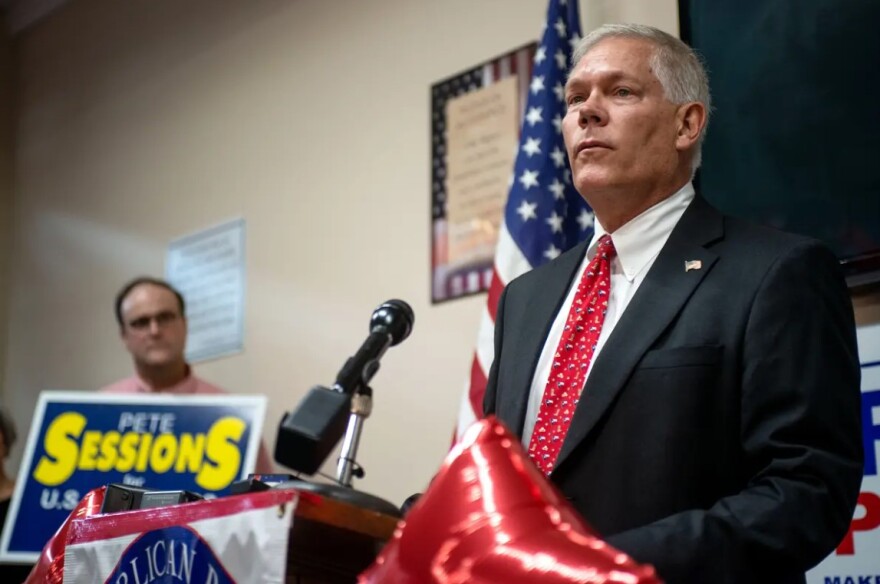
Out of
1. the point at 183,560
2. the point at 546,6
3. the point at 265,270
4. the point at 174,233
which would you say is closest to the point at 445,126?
the point at 546,6

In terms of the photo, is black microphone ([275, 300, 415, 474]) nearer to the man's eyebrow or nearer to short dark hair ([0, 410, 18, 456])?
the man's eyebrow

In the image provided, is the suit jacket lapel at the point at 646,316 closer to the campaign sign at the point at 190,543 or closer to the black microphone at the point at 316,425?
the black microphone at the point at 316,425

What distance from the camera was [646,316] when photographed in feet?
4.99

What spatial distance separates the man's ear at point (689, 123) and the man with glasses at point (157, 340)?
90.5 inches

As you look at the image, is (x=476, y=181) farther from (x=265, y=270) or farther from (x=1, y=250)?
(x=1, y=250)

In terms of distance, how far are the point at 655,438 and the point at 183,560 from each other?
582 millimetres

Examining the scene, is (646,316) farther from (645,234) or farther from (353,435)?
(353,435)

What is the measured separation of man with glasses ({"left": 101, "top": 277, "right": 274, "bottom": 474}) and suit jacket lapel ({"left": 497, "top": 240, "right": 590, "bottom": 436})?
2.13 m

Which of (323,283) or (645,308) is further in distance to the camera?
(323,283)

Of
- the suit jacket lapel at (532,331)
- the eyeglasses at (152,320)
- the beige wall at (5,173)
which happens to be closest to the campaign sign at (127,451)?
the eyeglasses at (152,320)

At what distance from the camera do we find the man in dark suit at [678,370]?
4.28 ft

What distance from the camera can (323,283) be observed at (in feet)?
12.6

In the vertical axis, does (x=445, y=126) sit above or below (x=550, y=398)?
above

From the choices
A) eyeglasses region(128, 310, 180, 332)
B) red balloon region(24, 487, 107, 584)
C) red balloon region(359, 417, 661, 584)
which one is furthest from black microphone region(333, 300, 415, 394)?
eyeglasses region(128, 310, 180, 332)
